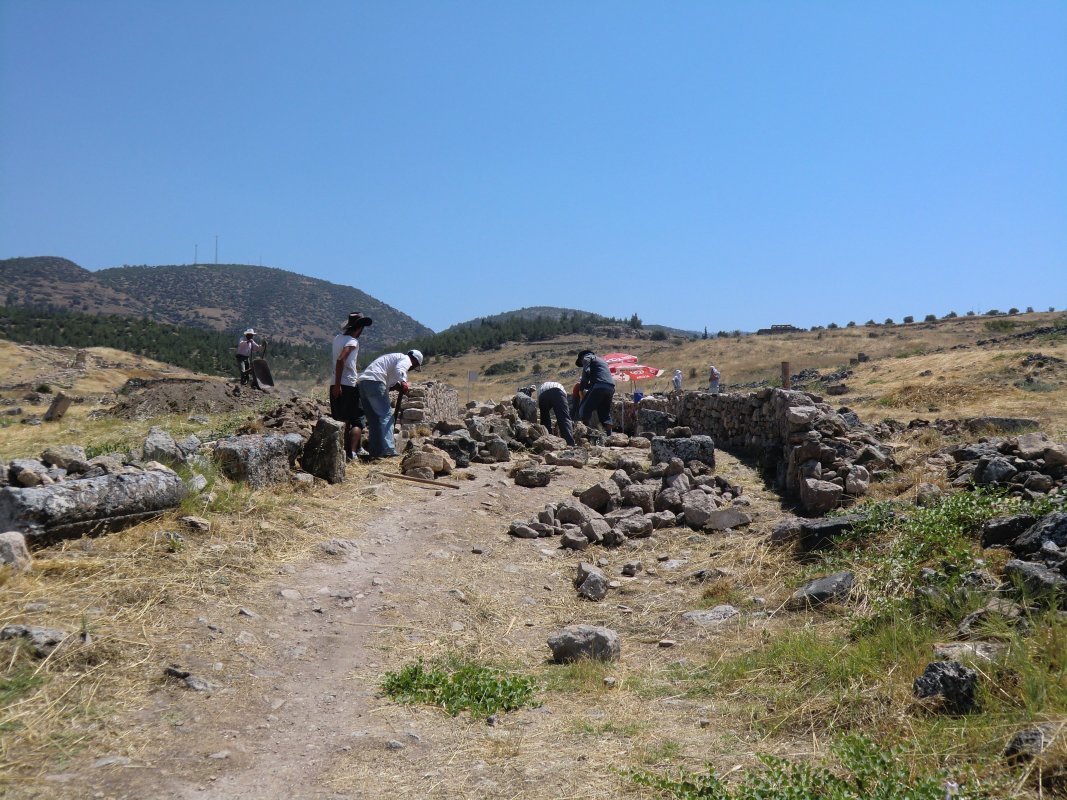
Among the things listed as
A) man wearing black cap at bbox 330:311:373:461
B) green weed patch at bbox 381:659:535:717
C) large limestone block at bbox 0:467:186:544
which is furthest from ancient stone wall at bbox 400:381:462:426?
green weed patch at bbox 381:659:535:717

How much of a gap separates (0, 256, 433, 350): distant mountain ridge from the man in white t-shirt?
81.8 metres

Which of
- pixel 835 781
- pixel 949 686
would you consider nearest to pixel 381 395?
pixel 949 686

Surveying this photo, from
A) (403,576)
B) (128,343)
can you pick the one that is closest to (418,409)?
(403,576)

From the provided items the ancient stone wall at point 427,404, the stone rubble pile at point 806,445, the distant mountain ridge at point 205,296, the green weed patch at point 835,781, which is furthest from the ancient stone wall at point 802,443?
the distant mountain ridge at point 205,296

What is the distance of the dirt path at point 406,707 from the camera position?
11.0 feet

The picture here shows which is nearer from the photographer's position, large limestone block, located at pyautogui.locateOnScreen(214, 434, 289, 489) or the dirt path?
the dirt path

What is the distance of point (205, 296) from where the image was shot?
10038 centimetres

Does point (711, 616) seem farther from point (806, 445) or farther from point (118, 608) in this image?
point (806, 445)

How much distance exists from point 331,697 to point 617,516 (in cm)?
476

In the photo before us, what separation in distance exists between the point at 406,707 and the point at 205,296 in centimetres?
10440

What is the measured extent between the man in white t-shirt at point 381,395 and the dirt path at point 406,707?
110 inches

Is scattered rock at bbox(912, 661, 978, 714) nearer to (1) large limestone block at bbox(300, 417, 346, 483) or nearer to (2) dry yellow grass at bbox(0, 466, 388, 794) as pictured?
(2) dry yellow grass at bbox(0, 466, 388, 794)

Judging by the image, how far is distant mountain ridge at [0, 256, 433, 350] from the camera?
89.7m

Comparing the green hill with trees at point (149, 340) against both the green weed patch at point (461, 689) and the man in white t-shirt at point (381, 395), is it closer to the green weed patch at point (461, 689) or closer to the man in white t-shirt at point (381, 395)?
the man in white t-shirt at point (381, 395)
